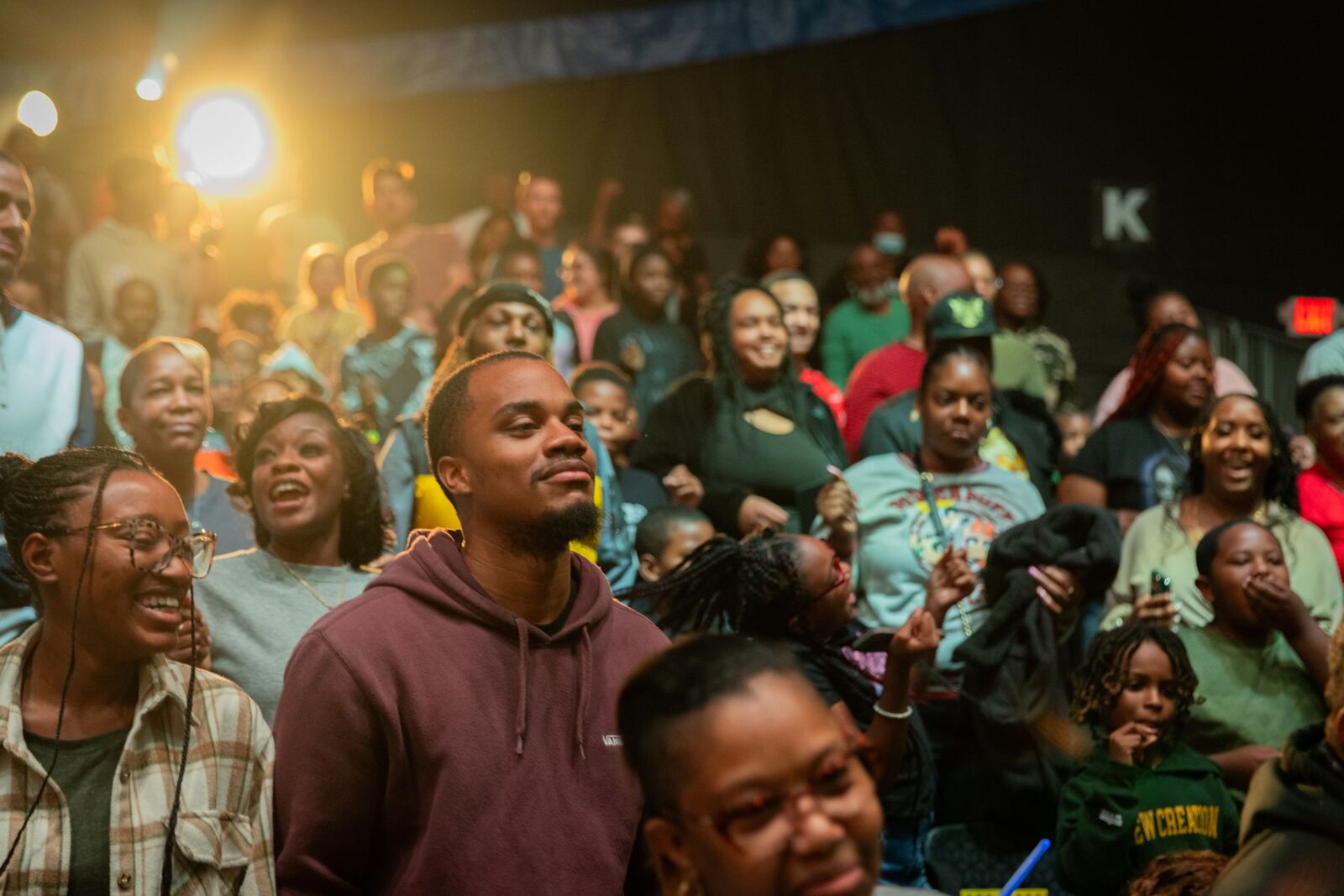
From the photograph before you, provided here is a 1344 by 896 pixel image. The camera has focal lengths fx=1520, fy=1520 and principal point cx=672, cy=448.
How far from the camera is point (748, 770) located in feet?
6.37

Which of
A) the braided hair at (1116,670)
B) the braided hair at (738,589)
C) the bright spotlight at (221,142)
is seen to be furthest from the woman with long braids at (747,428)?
the bright spotlight at (221,142)

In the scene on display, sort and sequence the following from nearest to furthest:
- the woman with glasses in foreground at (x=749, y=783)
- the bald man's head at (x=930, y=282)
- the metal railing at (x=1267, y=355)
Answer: the woman with glasses in foreground at (x=749, y=783), the bald man's head at (x=930, y=282), the metal railing at (x=1267, y=355)

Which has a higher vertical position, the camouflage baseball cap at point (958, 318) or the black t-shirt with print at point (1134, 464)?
the camouflage baseball cap at point (958, 318)

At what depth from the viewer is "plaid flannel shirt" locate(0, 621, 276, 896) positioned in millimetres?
2785

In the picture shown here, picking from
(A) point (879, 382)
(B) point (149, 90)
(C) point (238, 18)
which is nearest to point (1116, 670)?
(A) point (879, 382)

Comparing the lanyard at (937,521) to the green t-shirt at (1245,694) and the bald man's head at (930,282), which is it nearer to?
the green t-shirt at (1245,694)

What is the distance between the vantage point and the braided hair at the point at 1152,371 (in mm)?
6172

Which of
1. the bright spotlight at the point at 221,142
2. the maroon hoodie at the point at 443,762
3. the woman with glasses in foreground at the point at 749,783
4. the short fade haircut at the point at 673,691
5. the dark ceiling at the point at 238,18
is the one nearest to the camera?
the woman with glasses in foreground at the point at 749,783

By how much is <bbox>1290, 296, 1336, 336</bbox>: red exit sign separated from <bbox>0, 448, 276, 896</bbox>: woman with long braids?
364 inches

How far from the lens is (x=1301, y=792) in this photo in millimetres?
2910

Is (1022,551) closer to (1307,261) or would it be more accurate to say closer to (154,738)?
(154,738)

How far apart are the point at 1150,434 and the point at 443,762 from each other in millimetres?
4198

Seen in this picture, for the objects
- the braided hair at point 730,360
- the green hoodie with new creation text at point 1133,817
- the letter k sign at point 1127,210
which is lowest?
the green hoodie with new creation text at point 1133,817

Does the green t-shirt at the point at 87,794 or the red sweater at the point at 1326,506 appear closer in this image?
the green t-shirt at the point at 87,794
